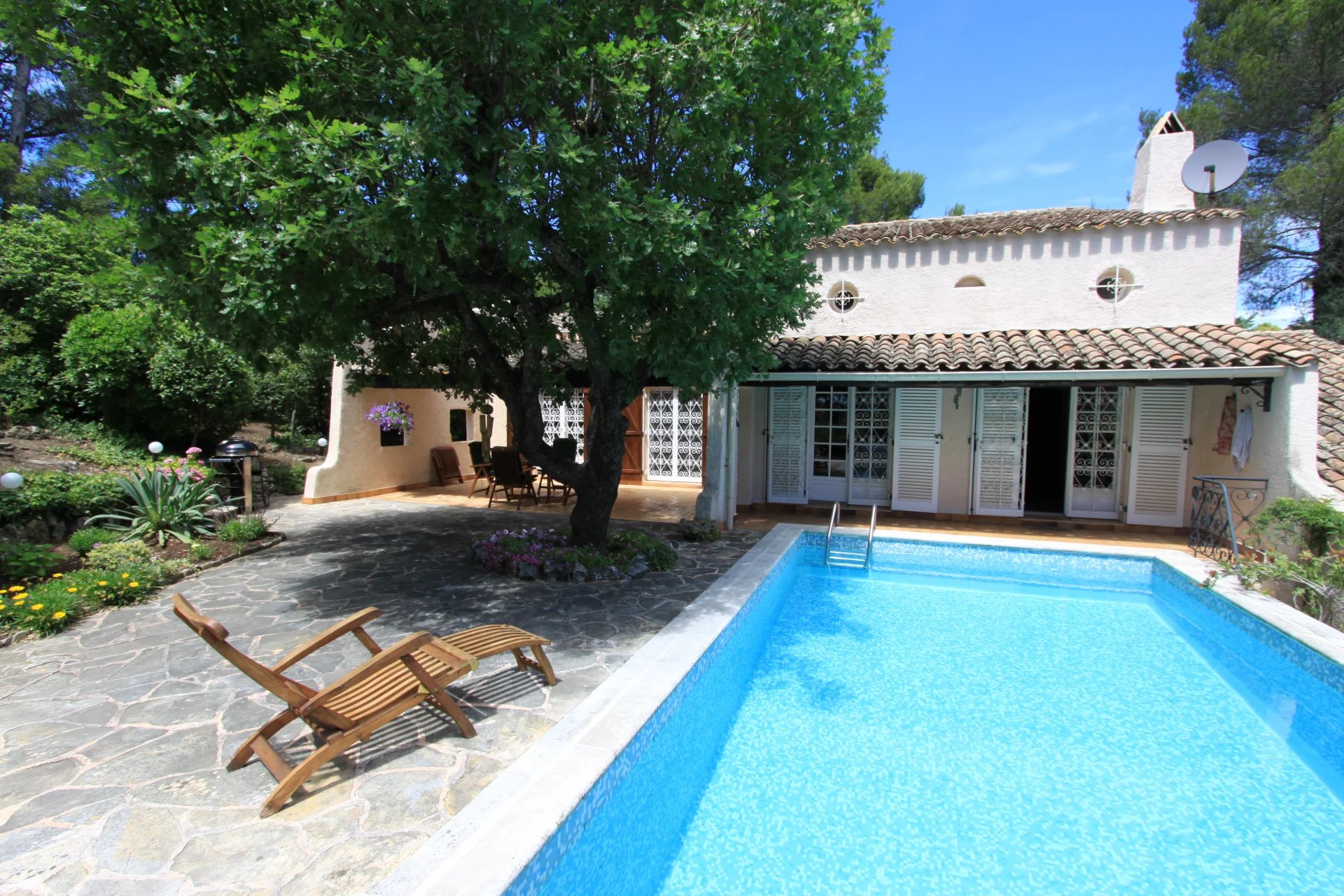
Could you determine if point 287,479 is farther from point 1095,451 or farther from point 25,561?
point 1095,451

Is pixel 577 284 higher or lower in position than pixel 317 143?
lower

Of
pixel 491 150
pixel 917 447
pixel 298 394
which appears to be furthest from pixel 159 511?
pixel 917 447

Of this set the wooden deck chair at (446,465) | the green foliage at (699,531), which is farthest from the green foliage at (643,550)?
the wooden deck chair at (446,465)

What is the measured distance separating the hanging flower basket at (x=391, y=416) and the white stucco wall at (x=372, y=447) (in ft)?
0.70

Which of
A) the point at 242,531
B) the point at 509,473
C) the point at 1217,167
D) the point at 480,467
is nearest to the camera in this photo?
the point at 242,531

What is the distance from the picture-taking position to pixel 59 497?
7359 millimetres

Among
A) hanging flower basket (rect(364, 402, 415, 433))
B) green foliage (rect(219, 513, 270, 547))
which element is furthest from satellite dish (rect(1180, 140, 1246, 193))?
green foliage (rect(219, 513, 270, 547))

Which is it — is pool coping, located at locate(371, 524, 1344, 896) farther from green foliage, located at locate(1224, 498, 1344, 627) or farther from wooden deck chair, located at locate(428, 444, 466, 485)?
wooden deck chair, located at locate(428, 444, 466, 485)

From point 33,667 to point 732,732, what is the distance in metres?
5.51

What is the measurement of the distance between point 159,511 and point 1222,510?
14.9 meters

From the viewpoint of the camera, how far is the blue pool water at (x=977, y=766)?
3.37 metres

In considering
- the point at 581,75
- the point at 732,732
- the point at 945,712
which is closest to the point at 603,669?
the point at 732,732

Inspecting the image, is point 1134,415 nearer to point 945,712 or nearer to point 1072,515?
point 1072,515

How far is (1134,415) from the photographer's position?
36.2 feet
